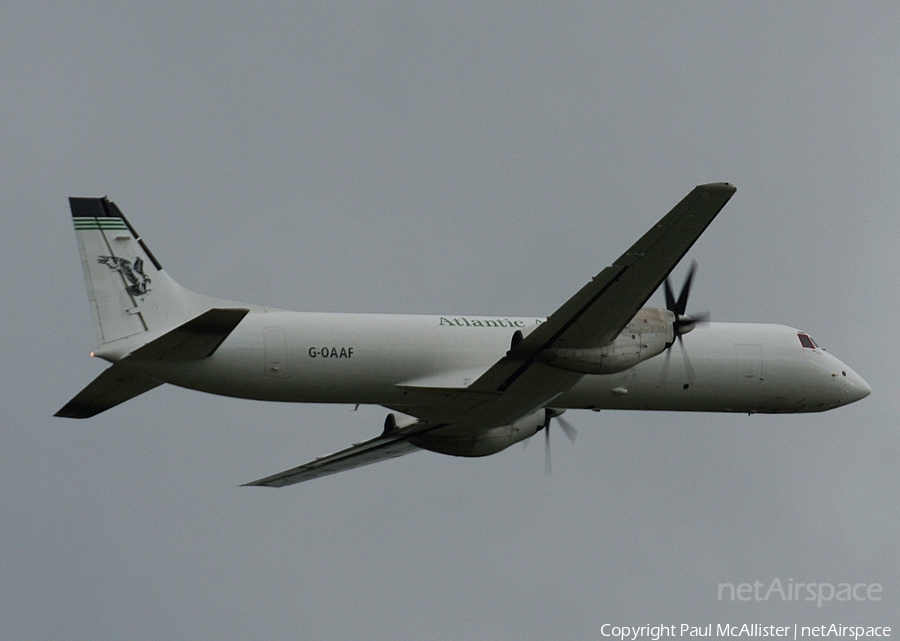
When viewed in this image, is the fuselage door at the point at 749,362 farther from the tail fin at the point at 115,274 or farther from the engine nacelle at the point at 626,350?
the tail fin at the point at 115,274

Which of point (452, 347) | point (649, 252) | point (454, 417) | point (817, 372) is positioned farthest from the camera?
point (817, 372)

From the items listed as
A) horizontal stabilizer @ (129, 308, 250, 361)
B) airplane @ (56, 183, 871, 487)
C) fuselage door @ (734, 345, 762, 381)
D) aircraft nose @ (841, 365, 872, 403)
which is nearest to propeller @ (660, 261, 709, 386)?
airplane @ (56, 183, 871, 487)

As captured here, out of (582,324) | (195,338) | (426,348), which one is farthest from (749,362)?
(195,338)

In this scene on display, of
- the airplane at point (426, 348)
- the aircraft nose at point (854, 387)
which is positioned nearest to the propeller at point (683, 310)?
the airplane at point (426, 348)

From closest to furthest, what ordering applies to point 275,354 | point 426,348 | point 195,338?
point 195,338, point 275,354, point 426,348

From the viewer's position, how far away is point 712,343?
98.8ft

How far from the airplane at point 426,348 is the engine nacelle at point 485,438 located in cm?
95

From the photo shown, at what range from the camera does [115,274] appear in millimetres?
25141

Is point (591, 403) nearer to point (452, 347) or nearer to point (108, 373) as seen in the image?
point (452, 347)

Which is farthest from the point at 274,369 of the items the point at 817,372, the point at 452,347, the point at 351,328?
the point at 817,372

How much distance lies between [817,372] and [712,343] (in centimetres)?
319

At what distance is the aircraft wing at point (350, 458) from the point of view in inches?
1236

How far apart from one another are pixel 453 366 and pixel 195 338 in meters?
6.07

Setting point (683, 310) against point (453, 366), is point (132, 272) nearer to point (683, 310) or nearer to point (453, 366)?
point (453, 366)
